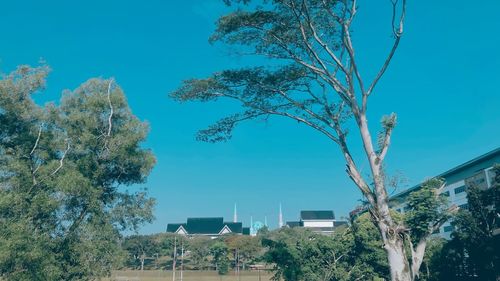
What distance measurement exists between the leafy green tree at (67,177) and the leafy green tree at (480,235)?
13.0 meters

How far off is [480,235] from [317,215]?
255 ft

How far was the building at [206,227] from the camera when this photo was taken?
79500 mm

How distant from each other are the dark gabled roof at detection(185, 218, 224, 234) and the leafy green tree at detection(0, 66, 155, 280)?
6599 centimetres

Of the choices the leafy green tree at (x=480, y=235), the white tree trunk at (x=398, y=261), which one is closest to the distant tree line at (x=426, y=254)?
the leafy green tree at (x=480, y=235)

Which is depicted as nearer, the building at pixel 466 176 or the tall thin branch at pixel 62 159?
the tall thin branch at pixel 62 159

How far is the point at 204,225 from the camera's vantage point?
81812 millimetres

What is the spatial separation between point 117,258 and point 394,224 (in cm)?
1023

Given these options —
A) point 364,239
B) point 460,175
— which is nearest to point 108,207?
point 364,239

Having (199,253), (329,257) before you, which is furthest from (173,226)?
(329,257)

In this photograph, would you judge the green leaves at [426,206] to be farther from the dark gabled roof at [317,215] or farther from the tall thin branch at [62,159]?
the dark gabled roof at [317,215]

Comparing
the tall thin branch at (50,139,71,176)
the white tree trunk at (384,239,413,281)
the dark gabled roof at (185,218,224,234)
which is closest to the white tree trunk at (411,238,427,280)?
the white tree trunk at (384,239,413,281)

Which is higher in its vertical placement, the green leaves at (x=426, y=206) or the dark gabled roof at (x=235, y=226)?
the dark gabled roof at (x=235, y=226)

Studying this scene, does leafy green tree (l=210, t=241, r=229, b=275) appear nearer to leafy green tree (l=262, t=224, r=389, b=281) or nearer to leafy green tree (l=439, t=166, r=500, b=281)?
leafy green tree (l=262, t=224, r=389, b=281)

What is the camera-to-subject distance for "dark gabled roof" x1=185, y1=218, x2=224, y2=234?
79.7m
